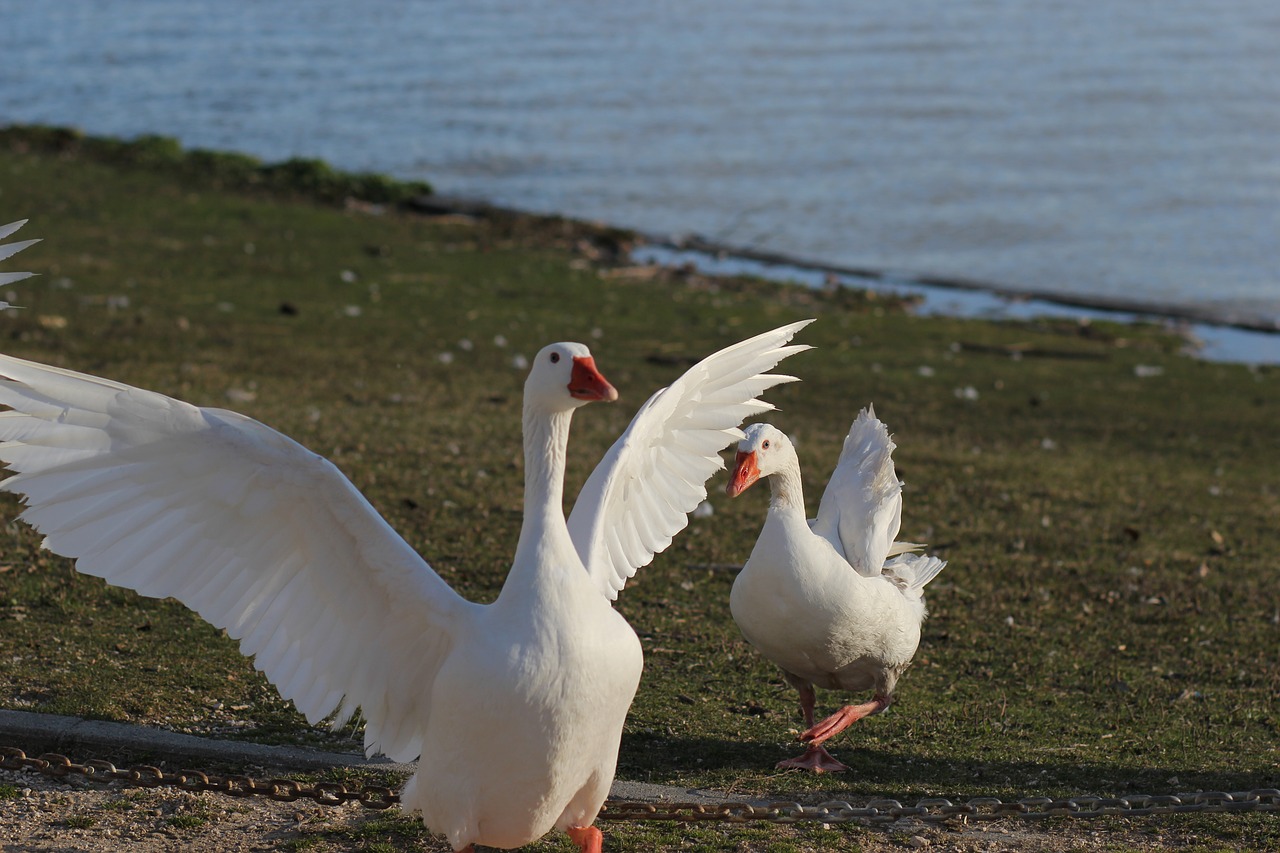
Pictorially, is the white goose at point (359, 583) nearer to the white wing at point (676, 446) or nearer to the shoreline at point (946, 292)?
the white wing at point (676, 446)

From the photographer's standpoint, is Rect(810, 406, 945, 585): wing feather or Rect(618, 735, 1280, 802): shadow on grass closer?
Rect(618, 735, 1280, 802): shadow on grass

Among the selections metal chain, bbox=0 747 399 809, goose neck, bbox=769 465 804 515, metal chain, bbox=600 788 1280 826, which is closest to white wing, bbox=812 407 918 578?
goose neck, bbox=769 465 804 515

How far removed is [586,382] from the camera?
3879 mm

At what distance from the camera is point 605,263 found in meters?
16.0

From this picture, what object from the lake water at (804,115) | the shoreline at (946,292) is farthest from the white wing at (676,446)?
the lake water at (804,115)

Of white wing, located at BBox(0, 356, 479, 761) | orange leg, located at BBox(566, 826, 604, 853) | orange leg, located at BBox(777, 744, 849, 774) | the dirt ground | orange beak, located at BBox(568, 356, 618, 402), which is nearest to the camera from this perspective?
white wing, located at BBox(0, 356, 479, 761)

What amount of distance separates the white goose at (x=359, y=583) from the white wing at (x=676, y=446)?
2.38 ft

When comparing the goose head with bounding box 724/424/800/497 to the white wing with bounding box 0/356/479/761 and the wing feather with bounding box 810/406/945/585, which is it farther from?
the white wing with bounding box 0/356/479/761

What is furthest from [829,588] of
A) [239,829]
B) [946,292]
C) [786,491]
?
[946,292]

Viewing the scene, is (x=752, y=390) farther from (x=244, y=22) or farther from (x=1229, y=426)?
(x=244, y=22)

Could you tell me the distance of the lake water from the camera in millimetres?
18328

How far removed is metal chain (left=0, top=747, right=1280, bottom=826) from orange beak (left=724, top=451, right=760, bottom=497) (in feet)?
4.65

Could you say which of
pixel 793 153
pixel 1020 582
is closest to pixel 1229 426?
pixel 1020 582

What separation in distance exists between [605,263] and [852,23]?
1788 centimetres
